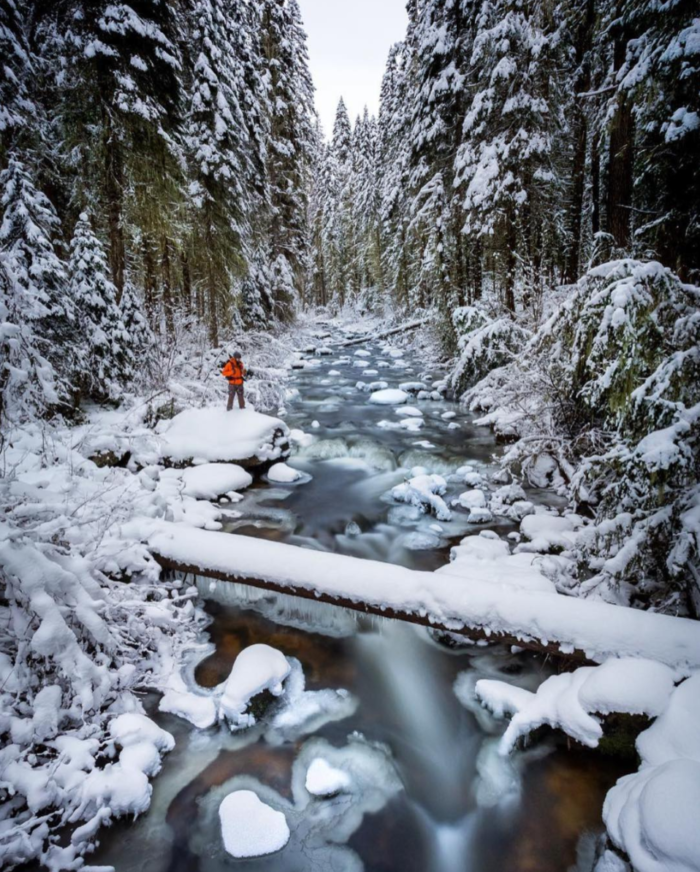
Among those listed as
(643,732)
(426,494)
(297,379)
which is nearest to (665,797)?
(643,732)

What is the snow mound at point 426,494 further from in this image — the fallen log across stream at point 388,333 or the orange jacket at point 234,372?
the fallen log across stream at point 388,333

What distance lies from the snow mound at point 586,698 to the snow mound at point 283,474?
5.34 m

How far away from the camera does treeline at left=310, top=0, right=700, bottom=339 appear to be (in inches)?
221

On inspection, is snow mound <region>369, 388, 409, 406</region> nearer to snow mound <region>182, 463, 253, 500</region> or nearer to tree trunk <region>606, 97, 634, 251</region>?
snow mound <region>182, 463, 253, 500</region>

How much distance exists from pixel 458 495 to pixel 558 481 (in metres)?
1.61

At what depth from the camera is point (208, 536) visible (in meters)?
4.20

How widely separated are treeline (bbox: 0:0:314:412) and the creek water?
4.38 metres

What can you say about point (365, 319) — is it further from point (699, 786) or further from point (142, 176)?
point (699, 786)

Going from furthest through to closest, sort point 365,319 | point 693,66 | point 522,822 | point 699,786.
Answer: point 365,319 → point 693,66 → point 522,822 → point 699,786

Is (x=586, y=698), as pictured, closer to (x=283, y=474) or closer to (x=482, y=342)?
(x=283, y=474)

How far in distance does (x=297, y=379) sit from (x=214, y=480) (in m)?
10.8

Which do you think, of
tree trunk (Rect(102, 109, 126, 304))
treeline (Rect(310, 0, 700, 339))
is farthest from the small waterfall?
tree trunk (Rect(102, 109, 126, 304))

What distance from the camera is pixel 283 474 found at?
8156 millimetres

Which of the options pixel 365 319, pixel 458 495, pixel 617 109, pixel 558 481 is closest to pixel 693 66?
pixel 617 109
